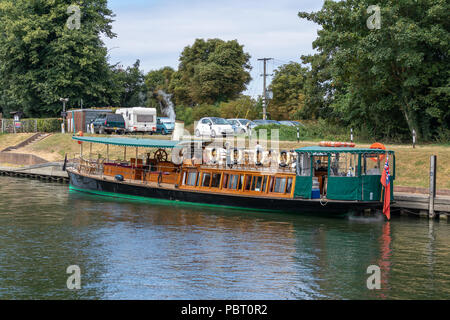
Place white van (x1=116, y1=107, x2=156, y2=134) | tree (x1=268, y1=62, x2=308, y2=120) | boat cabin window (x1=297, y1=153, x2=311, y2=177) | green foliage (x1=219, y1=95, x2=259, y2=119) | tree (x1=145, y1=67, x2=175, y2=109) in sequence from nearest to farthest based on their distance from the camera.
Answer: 1. boat cabin window (x1=297, y1=153, x2=311, y2=177)
2. white van (x1=116, y1=107, x2=156, y2=134)
3. green foliage (x1=219, y1=95, x2=259, y2=119)
4. tree (x1=268, y1=62, x2=308, y2=120)
5. tree (x1=145, y1=67, x2=175, y2=109)

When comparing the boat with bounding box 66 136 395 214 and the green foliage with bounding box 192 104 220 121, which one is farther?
the green foliage with bounding box 192 104 220 121

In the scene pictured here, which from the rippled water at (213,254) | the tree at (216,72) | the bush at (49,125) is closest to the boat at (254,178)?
the rippled water at (213,254)

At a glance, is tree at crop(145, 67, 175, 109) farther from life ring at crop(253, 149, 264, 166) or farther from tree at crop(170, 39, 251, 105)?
life ring at crop(253, 149, 264, 166)

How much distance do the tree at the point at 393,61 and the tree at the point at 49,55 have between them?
98.3 feet

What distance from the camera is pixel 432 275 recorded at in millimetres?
16797

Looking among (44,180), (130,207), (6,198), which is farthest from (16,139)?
(130,207)

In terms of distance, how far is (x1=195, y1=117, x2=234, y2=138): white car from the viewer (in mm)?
44625

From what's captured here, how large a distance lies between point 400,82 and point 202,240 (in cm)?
2172

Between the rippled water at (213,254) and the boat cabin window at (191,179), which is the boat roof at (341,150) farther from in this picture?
the boat cabin window at (191,179)

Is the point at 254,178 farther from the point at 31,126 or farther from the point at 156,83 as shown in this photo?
the point at 156,83

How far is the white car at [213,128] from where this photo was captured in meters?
44.6

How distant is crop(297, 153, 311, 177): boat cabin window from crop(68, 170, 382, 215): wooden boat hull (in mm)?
1254

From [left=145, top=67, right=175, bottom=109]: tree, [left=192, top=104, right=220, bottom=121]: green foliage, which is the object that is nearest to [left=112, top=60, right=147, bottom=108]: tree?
[left=145, top=67, right=175, bottom=109]: tree
